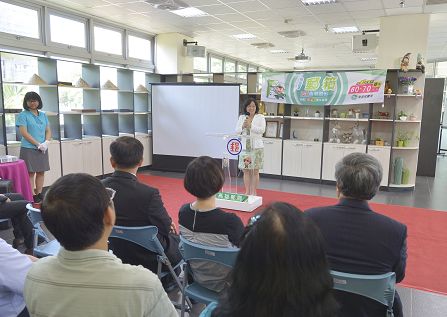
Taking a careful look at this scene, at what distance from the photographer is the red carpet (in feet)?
10.3

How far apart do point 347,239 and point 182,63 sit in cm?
755

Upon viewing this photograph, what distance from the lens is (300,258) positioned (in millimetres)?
801

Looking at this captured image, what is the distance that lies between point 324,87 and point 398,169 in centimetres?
196

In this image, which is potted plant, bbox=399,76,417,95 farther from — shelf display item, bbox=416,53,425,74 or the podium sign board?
the podium sign board

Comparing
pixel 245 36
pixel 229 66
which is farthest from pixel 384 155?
pixel 229 66

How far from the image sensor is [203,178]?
2.04 metres

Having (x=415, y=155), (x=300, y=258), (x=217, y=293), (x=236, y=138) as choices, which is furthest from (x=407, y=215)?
(x=300, y=258)

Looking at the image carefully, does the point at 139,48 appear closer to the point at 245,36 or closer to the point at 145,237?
the point at 245,36

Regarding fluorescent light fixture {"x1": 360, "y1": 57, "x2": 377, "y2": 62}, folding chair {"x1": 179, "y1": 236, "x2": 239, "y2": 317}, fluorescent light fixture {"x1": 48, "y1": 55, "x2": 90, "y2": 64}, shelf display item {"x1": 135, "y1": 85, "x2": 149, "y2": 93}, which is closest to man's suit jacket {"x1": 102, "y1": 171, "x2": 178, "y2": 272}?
folding chair {"x1": 179, "y1": 236, "x2": 239, "y2": 317}

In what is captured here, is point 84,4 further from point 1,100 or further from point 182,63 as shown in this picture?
point 182,63

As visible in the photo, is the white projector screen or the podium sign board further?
the white projector screen

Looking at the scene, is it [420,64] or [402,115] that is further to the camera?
[402,115]

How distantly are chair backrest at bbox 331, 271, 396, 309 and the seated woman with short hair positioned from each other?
2.03 feet

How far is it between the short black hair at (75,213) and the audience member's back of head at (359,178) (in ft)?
3.83
